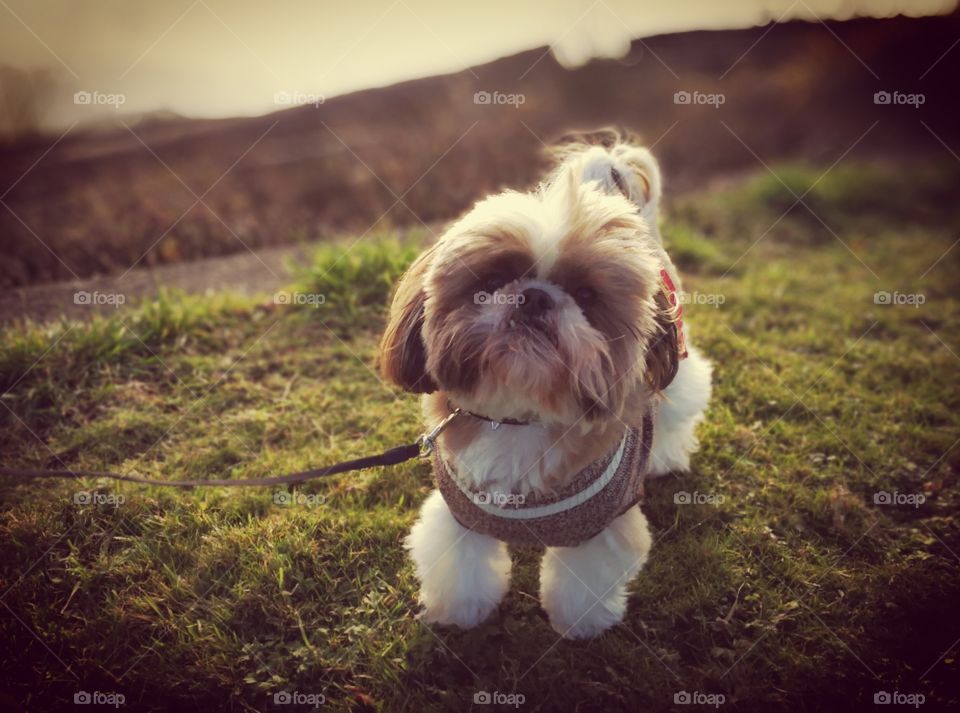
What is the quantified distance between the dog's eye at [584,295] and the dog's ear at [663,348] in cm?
32

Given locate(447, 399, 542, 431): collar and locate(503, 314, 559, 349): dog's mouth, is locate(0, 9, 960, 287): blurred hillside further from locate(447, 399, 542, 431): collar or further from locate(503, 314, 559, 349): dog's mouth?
locate(503, 314, 559, 349): dog's mouth

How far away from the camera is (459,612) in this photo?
2713mm

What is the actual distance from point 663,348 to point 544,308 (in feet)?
1.87

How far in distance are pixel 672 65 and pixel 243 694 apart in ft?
48.3

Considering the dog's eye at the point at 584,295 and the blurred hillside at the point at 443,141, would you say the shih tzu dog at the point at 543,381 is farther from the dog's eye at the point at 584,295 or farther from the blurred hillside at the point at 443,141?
the blurred hillside at the point at 443,141

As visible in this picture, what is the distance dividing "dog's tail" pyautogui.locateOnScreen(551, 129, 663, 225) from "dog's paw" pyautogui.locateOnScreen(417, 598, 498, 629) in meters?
2.01

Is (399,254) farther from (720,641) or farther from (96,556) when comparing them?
(720,641)

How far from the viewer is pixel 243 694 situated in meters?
2.48

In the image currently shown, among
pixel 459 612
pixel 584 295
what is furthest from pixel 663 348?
pixel 459 612

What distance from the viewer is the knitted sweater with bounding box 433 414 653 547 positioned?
2.31 meters

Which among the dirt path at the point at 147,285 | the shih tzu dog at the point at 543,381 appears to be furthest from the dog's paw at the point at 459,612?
the dirt path at the point at 147,285

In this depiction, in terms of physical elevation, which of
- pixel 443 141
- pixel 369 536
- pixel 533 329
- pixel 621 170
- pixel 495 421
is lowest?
pixel 369 536

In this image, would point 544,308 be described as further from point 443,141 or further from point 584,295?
point 443,141

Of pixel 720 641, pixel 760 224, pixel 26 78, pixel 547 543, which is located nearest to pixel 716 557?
pixel 720 641
